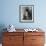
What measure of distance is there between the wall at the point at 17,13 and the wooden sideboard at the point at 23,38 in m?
0.56

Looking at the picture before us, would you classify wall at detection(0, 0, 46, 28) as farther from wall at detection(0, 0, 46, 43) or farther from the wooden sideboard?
the wooden sideboard

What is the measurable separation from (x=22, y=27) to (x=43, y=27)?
2.24 feet

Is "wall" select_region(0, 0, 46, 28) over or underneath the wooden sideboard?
over

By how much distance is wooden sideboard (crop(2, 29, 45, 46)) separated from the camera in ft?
11.8

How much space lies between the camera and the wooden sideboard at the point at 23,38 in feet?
11.8

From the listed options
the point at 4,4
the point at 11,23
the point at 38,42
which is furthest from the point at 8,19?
the point at 38,42

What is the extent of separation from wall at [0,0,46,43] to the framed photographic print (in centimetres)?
10

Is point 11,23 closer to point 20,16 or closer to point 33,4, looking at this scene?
point 20,16

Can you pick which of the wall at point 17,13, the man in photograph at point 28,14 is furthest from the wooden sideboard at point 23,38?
the man in photograph at point 28,14

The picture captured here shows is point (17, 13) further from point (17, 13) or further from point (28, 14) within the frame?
point (28, 14)

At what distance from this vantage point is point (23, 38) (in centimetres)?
361

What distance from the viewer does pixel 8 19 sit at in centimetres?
412

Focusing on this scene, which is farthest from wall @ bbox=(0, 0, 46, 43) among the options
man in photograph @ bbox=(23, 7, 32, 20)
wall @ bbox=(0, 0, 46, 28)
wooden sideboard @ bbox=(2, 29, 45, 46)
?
wooden sideboard @ bbox=(2, 29, 45, 46)

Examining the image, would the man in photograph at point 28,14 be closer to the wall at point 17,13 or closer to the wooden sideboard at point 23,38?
the wall at point 17,13
